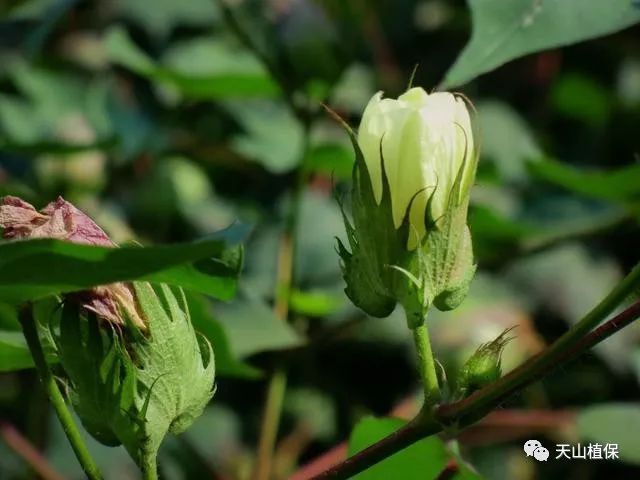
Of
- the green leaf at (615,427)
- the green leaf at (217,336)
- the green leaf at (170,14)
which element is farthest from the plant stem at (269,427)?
the green leaf at (170,14)

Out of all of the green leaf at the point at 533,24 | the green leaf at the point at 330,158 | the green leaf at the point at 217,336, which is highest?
the green leaf at the point at 533,24

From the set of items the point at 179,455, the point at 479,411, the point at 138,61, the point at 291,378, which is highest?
the point at 479,411

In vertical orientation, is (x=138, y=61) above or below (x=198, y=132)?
above

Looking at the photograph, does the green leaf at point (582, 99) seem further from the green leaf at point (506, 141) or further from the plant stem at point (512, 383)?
the plant stem at point (512, 383)

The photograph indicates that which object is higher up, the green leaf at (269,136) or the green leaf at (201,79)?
the green leaf at (201,79)

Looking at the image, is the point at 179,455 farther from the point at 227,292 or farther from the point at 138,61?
the point at 227,292

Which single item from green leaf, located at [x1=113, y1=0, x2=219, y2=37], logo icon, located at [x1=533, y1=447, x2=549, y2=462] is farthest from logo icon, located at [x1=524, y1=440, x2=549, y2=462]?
green leaf, located at [x1=113, y1=0, x2=219, y2=37]

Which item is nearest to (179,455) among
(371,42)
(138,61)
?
(138,61)
